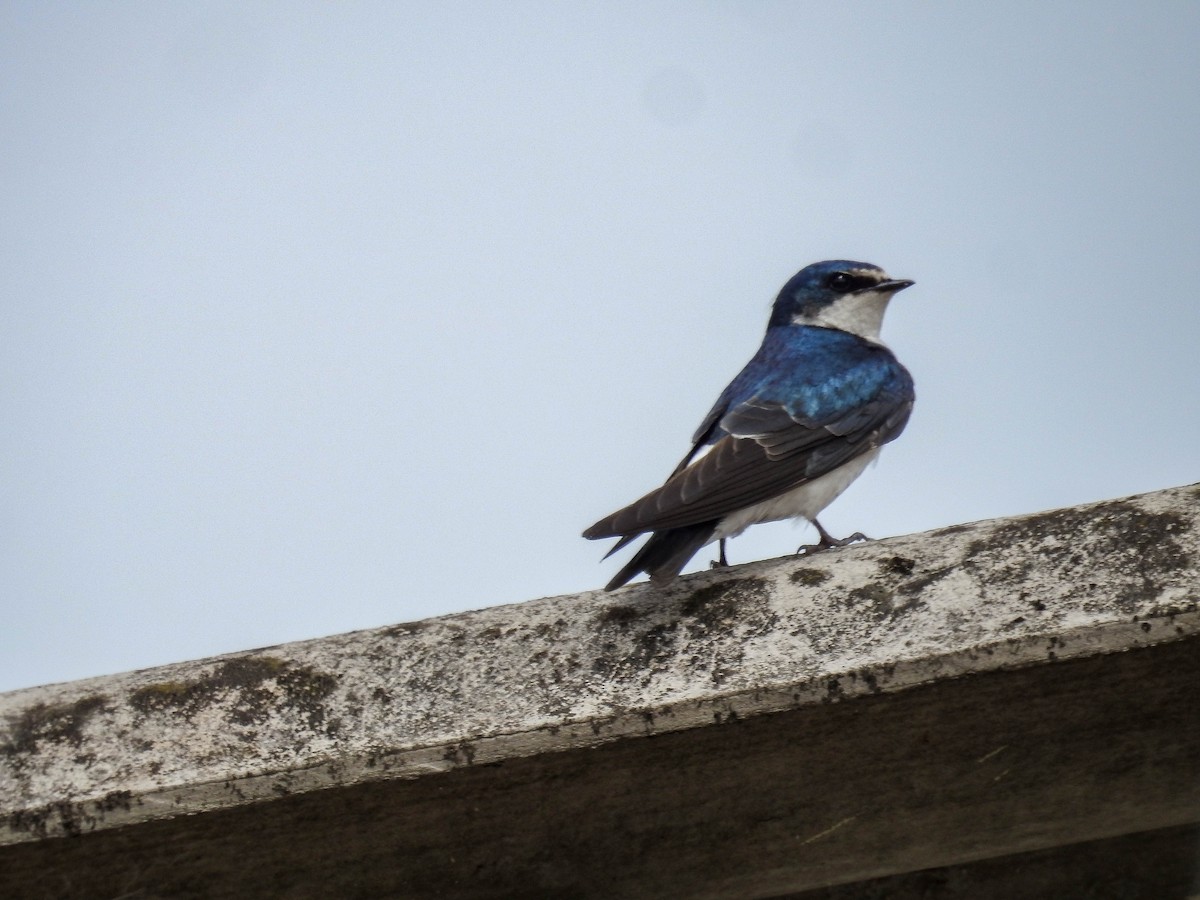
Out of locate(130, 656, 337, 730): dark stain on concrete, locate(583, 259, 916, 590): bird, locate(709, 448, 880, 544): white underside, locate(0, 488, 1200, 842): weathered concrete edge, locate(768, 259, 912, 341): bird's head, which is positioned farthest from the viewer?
locate(768, 259, 912, 341): bird's head

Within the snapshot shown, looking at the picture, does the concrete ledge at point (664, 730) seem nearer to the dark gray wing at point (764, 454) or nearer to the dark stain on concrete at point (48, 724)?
the dark stain on concrete at point (48, 724)

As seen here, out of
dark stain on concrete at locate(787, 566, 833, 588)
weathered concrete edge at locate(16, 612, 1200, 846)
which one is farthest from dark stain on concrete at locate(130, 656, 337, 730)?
dark stain on concrete at locate(787, 566, 833, 588)

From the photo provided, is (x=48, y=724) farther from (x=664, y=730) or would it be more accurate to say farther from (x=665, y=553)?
(x=665, y=553)

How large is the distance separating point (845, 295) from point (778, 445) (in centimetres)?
196

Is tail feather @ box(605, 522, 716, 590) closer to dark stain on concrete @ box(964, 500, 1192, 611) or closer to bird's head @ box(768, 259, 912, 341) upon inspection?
dark stain on concrete @ box(964, 500, 1192, 611)

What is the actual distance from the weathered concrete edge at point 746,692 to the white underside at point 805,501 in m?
1.68

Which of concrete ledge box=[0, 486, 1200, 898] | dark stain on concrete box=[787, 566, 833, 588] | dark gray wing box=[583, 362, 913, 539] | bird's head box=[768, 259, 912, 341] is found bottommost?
concrete ledge box=[0, 486, 1200, 898]

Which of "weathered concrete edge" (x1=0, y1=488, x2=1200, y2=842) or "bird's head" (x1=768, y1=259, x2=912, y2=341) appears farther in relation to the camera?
"bird's head" (x1=768, y1=259, x2=912, y2=341)

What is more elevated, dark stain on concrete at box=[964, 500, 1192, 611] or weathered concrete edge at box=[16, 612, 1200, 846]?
dark stain on concrete at box=[964, 500, 1192, 611]

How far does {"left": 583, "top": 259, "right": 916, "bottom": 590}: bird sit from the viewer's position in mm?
3227

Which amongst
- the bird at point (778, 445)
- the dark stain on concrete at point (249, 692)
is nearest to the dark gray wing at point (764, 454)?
the bird at point (778, 445)

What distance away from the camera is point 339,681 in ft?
7.92

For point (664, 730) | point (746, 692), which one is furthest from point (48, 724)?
point (746, 692)

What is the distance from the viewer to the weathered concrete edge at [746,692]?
2203 millimetres
